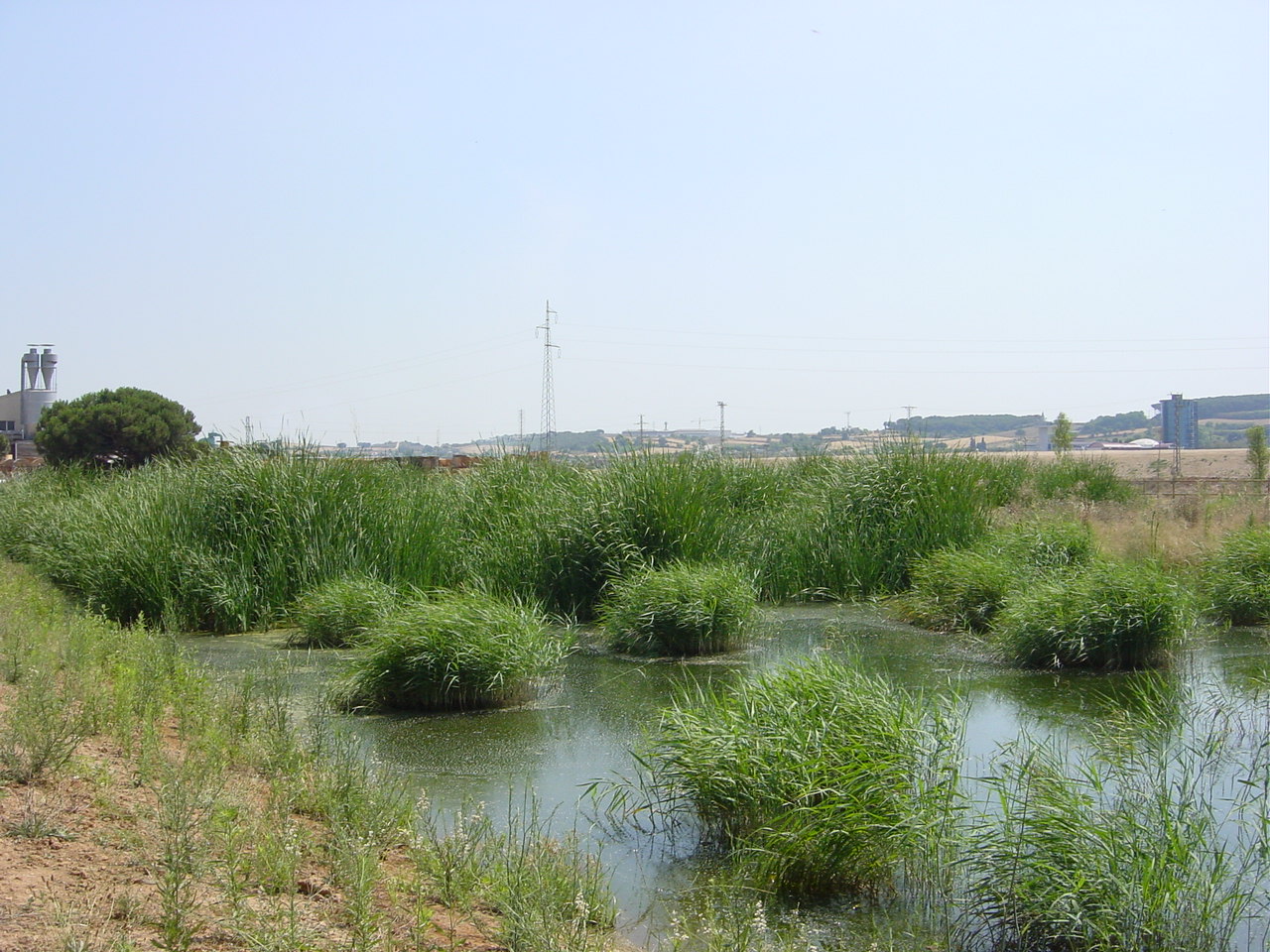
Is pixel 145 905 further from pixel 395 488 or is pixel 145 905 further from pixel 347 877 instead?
pixel 395 488

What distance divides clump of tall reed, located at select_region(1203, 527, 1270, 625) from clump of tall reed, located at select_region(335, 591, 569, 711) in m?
7.66

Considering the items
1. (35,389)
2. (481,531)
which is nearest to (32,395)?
(35,389)

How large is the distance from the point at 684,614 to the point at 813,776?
554cm

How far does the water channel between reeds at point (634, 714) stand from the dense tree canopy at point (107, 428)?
2335 cm

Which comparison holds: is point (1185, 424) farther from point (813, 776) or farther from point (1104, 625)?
point (813, 776)

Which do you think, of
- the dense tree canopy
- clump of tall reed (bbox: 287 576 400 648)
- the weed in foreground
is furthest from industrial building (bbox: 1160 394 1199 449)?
the weed in foreground

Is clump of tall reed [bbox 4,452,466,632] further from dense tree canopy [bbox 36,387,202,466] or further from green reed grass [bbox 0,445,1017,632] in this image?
dense tree canopy [bbox 36,387,202,466]

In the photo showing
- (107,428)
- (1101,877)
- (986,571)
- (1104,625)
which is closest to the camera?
(1101,877)

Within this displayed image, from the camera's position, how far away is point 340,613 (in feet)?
38.4

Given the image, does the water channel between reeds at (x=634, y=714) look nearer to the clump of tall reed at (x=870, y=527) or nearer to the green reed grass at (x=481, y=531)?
the green reed grass at (x=481, y=531)

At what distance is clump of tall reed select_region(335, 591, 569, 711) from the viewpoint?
8.80m

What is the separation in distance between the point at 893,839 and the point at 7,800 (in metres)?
3.77

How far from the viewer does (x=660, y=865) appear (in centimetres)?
554

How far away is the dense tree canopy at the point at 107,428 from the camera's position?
33.5 metres
